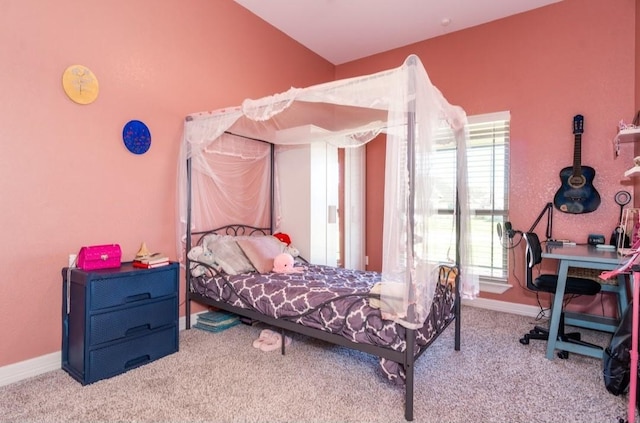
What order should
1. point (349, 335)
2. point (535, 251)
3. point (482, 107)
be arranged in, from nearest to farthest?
point (349, 335)
point (535, 251)
point (482, 107)

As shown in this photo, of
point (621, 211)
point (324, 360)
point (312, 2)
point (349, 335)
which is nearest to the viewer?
point (349, 335)

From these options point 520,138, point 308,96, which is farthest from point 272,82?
point 520,138

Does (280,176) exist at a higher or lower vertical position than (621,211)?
higher

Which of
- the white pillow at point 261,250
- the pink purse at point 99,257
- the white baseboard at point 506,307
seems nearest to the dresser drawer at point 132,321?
the pink purse at point 99,257

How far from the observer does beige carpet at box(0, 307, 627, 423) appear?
184 cm

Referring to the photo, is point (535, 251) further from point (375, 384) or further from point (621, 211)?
point (375, 384)

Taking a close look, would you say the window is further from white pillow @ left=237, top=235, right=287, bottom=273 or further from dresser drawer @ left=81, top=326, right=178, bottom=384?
dresser drawer @ left=81, top=326, right=178, bottom=384

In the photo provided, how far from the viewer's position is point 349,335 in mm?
2119

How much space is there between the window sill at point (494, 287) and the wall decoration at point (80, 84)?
4.23 metres

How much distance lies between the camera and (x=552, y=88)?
349cm

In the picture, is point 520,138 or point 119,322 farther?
point 520,138

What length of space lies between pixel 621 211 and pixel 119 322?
171 inches

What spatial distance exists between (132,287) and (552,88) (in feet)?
14.2

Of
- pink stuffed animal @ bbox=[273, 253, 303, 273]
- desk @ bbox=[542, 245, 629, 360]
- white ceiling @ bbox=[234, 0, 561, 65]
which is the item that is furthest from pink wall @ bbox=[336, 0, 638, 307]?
pink stuffed animal @ bbox=[273, 253, 303, 273]
